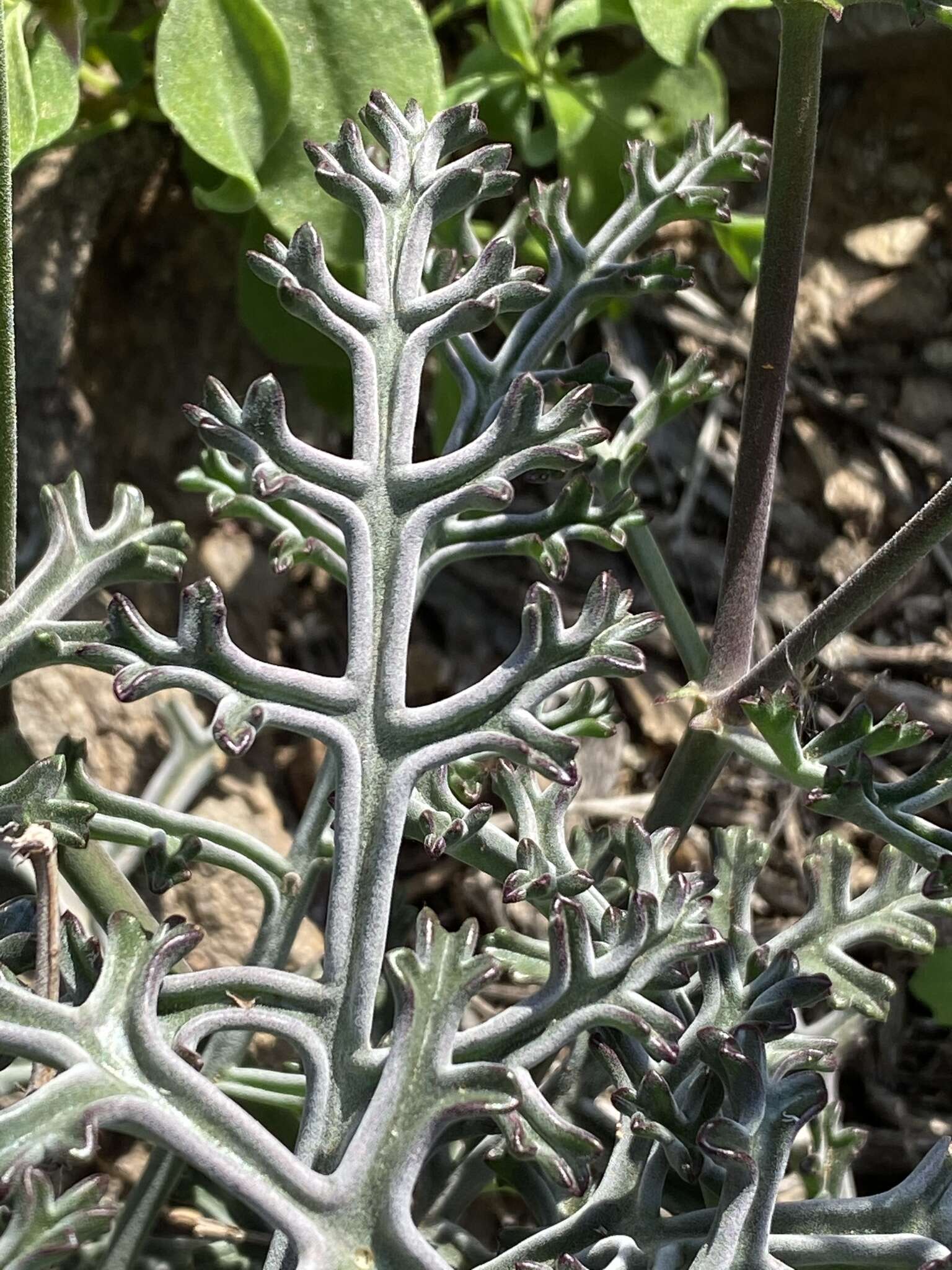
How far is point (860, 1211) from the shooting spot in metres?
1.12

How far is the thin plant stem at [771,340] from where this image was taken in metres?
1.42

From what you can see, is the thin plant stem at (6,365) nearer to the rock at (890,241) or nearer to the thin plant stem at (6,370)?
the thin plant stem at (6,370)

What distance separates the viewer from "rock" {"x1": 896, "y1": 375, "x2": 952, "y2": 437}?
7.70ft

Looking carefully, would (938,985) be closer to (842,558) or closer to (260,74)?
(842,558)

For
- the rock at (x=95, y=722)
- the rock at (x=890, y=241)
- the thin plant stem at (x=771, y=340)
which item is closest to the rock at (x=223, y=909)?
the rock at (x=95, y=722)

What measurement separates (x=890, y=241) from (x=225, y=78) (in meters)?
1.30

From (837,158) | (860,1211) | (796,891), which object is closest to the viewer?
(860,1211)

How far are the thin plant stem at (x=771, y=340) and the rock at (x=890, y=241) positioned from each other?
39.2 inches

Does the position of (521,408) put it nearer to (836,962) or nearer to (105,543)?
(105,543)

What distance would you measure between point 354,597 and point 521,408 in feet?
0.73

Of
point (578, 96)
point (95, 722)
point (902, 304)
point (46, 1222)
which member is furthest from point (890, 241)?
point (46, 1222)

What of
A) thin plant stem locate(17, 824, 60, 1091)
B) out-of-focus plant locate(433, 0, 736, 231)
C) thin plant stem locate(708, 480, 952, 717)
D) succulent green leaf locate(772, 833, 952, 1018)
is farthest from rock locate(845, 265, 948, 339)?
thin plant stem locate(17, 824, 60, 1091)

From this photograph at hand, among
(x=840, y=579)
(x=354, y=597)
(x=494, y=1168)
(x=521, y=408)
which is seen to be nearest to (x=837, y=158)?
(x=840, y=579)

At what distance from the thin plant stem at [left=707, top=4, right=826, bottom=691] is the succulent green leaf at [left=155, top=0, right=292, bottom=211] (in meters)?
0.63
